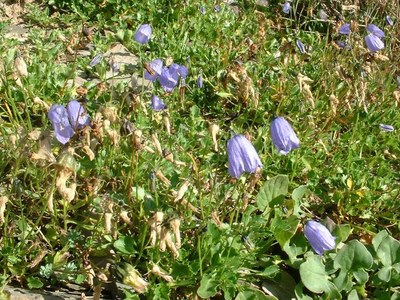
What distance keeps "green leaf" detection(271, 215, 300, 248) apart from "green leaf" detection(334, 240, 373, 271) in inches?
8.0

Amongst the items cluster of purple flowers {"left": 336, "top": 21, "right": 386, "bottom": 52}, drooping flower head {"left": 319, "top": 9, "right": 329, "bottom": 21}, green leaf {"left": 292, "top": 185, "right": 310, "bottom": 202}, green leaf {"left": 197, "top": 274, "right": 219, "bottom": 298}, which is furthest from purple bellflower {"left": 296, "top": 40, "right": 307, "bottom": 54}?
green leaf {"left": 197, "top": 274, "right": 219, "bottom": 298}

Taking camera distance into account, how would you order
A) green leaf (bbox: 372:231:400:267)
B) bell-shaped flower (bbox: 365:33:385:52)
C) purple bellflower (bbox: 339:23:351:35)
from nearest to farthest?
green leaf (bbox: 372:231:400:267), bell-shaped flower (bbox: 365:33:385:52), purple bellflower (bbox: 339:23:351:35)

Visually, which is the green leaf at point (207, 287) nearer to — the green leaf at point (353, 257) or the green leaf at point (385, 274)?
the green leaf at point (353, 257)

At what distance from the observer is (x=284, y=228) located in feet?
8.45

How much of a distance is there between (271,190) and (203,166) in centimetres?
45

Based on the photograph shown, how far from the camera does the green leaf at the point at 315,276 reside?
2.47 metres

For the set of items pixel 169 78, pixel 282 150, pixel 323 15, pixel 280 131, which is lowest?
pixel 323 15

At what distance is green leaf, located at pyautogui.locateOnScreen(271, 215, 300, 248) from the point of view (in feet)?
8.41

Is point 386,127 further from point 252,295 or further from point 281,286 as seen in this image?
point 252,295

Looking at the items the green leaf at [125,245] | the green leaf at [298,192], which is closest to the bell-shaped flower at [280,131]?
the green leaf at [298,192]

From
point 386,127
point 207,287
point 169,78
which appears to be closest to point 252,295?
point 207,287

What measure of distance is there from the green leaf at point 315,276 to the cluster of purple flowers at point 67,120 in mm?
1028

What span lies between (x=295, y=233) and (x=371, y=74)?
172 centimetres

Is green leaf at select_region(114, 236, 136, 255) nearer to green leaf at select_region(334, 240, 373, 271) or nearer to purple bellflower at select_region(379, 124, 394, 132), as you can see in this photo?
green leaf at select_region(334, 240, 373, 271)
